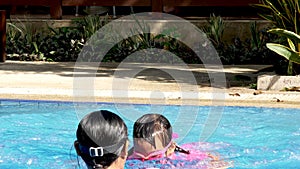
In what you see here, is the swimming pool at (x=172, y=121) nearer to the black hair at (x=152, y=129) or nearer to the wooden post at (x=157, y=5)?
the black hair at (x=152, y=129)

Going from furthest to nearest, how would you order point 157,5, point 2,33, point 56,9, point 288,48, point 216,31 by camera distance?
point 56,9 < point 157,5 < point 216,31 < point 2,33 < point 288,48

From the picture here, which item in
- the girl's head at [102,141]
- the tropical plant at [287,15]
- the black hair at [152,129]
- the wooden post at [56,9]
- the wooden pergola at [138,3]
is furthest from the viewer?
the wooden post at [56,9]

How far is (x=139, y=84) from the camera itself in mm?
9727

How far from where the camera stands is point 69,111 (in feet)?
27.7

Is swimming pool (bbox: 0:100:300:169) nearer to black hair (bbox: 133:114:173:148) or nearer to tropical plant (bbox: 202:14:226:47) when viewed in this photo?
black hair (bbox: 133:114:173:148)

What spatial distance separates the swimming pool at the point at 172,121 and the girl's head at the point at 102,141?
3.31m

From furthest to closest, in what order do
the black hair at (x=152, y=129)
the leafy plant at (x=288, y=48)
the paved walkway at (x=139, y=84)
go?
the leafy plant at (x=288, y=48)
the paved walkway at (x=139, y=84)
the black hair at (x=152, y=129)

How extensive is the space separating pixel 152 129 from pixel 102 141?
1949 mm

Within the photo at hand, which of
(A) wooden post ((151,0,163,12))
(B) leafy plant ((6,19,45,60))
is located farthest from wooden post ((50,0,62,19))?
(A) wooden post ((151,0,163,12))

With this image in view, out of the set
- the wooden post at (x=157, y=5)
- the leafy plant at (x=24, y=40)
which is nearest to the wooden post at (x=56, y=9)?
the leafy plant at (x=24, y=40)

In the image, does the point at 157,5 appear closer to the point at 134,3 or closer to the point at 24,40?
the point at 134,3

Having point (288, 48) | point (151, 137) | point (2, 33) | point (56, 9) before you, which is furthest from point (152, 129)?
point (56, 9)

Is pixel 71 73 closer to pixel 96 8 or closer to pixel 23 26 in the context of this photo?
pixel 23 26

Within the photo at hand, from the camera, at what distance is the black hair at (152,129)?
484cm
